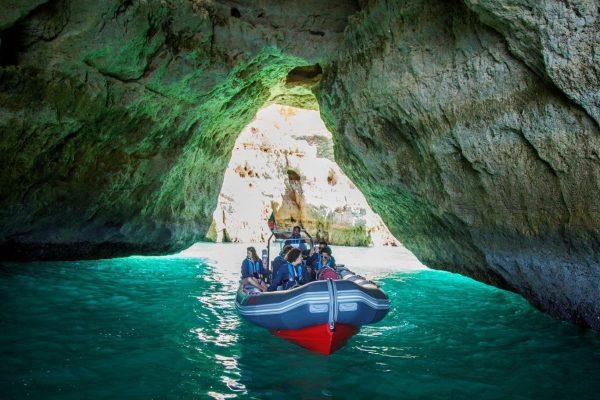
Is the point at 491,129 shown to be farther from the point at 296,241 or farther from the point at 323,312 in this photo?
the point at 296,241

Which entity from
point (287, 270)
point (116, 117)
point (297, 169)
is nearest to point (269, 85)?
point (116, 117)

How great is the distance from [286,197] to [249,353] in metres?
25.5

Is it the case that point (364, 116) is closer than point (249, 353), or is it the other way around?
point (249, 353)

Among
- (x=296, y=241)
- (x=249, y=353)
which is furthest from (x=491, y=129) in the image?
(x=249, y=353)

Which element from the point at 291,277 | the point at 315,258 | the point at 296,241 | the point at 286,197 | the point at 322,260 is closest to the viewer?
the point at 291,277

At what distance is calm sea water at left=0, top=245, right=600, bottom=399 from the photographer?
181 inches

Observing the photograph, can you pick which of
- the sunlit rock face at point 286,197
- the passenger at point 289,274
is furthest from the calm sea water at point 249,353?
the sunlit rock face at point 286,197

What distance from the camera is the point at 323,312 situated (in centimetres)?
571

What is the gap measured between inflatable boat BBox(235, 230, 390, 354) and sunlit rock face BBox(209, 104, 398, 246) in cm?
2306

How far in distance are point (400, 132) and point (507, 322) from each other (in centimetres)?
499

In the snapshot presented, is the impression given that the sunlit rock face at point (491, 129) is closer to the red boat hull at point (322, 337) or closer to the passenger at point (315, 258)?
the passenger at point (315, 258)

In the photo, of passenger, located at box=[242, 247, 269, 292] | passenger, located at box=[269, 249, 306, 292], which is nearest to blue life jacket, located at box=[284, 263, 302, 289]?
passenger, located at box=[269, 249, 306, 292]

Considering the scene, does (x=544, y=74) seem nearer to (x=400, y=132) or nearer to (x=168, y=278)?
(x=400, y=132)

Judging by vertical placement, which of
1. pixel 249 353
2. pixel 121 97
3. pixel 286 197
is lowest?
pixel 249 353
